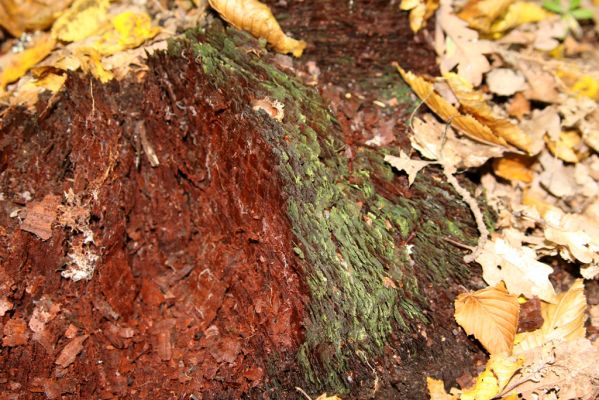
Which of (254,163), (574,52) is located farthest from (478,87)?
(254,163)

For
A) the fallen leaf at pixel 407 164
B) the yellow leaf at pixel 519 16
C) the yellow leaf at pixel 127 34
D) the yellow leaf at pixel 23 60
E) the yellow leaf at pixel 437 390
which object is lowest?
the yellow leaf at pixel 437 390

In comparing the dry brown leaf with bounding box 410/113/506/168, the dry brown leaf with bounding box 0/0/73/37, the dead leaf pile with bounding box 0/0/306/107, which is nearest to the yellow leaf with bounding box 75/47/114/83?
the dead leaf pile with bounding box 0/0/306/107

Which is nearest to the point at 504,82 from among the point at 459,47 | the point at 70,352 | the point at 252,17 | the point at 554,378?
the point at 459,47

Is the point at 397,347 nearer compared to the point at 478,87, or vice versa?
the point at 397,347

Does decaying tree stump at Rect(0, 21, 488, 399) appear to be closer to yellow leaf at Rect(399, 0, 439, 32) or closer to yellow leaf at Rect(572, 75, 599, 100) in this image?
yellow leaf at Rect(399, 0, 439, 32)

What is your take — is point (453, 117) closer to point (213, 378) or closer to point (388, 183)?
point (388, 183)

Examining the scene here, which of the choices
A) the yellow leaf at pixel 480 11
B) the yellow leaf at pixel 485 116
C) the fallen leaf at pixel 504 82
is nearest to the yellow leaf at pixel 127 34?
the yellow leaf at pixel 485 116

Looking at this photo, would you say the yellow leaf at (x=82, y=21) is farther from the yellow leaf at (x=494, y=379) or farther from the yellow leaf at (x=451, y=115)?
the yellow leaf at (x=494, y=379)
